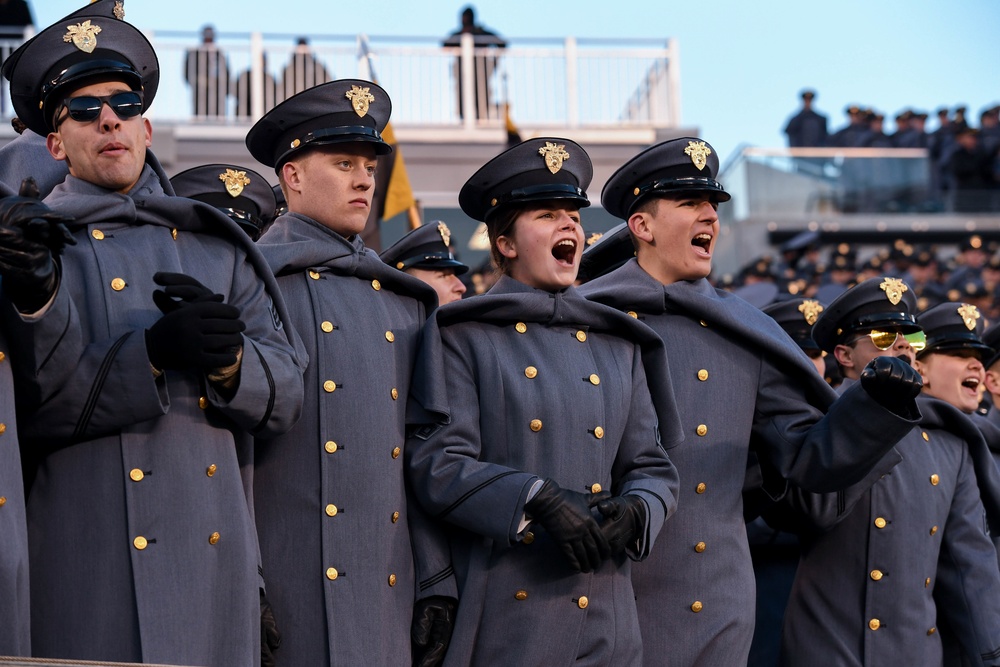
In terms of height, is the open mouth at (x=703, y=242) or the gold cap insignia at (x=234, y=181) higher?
the gold cap insignia at (x=234, y=181)

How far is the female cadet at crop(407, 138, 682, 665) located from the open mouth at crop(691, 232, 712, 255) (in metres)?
0.58

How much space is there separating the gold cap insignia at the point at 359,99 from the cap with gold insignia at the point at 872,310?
2474mm

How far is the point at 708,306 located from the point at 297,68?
49.4ft

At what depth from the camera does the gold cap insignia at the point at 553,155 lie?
5402 mm

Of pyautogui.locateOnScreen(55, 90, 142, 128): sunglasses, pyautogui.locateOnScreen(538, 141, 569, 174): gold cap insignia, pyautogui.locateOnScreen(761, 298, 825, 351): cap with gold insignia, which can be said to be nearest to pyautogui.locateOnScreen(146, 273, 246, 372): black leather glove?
pyautogui.locateOnScreen(55, 90, 142, 128): sunglasses

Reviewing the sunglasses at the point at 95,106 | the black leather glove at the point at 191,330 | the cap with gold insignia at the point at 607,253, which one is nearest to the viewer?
the black leather glove at the point at 191,330

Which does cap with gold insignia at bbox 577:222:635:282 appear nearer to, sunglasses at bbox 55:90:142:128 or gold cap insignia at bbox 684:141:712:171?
gold cap insignia at bbox 684:141:712:171

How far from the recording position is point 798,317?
7.54 metres

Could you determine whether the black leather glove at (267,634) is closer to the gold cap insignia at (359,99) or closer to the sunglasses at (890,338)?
the gold cap insignia at (359,99)

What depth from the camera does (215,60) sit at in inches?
792

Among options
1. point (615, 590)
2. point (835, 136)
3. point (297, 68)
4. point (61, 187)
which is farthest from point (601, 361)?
point (835, 136)

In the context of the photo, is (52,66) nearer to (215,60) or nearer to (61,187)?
(61,187)

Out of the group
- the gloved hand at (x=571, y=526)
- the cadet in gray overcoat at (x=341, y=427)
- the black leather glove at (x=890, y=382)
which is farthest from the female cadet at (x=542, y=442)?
the black leather glove at (x=890, y=382)

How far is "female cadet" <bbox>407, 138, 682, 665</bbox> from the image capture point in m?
4.81
